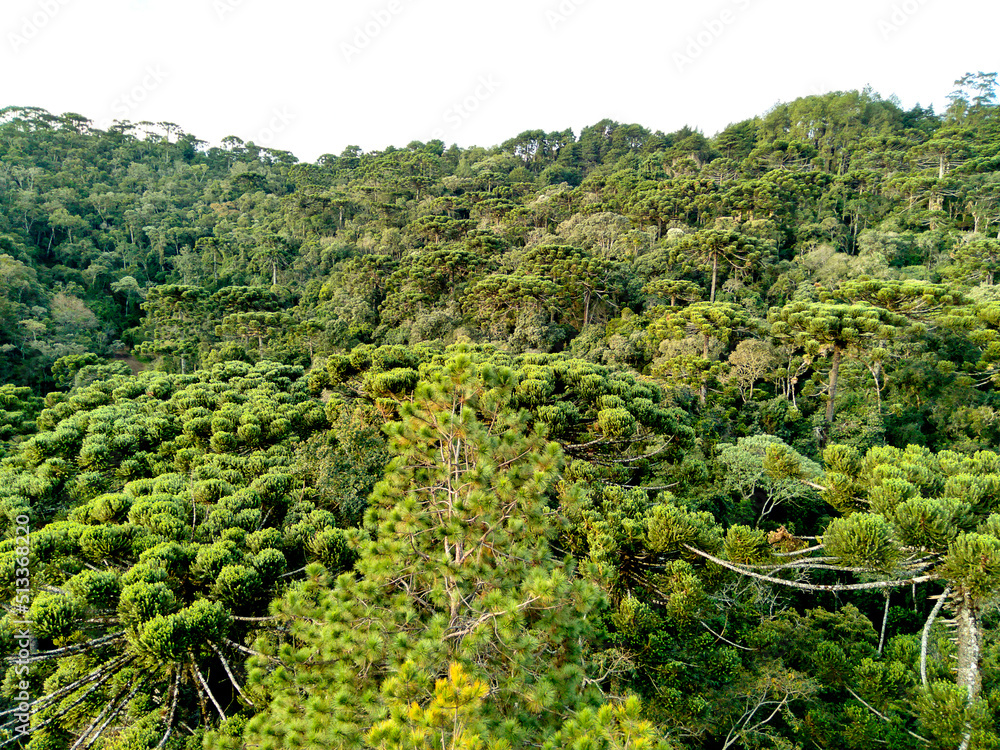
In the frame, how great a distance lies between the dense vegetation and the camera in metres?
4.59

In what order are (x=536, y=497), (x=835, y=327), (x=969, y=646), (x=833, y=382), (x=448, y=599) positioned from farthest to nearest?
(x=833, y=382)
(x=835, y=327)
(x=536, y=497)
(x=448, y=599)
(x=969, y=646)

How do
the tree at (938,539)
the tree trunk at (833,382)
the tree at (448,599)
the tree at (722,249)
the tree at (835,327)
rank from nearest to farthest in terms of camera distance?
the tree at (938,539)
the tree at (448,599)
the tree at (835,327)
the tree trunk at (833,382)
the tree at (722,249)

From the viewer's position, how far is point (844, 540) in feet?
13.8

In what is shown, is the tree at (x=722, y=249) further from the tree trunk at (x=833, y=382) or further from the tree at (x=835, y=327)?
the tree trunk at (x=833, y=382)

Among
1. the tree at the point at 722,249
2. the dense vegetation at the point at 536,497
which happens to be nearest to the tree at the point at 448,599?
the dense vegetation at the point at 536,497

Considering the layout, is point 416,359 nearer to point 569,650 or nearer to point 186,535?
point 186,535

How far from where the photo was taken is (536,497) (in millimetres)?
5387

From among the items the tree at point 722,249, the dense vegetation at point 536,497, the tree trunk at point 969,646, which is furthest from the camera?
the tree at point 722,249

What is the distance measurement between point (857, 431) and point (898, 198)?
24.9m

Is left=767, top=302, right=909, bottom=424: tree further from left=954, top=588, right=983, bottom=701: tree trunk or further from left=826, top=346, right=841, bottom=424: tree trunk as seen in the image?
left=954, top=588, right=983, bottom=701: tree trunk

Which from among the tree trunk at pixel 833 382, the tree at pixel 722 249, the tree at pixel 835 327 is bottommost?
the tree trunk at pixel 833 382

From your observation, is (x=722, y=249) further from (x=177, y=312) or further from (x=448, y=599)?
(x=177, y=312)

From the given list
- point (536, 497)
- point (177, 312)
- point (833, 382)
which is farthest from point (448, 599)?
point (177, 312)

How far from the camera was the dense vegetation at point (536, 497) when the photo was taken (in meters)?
4.59
